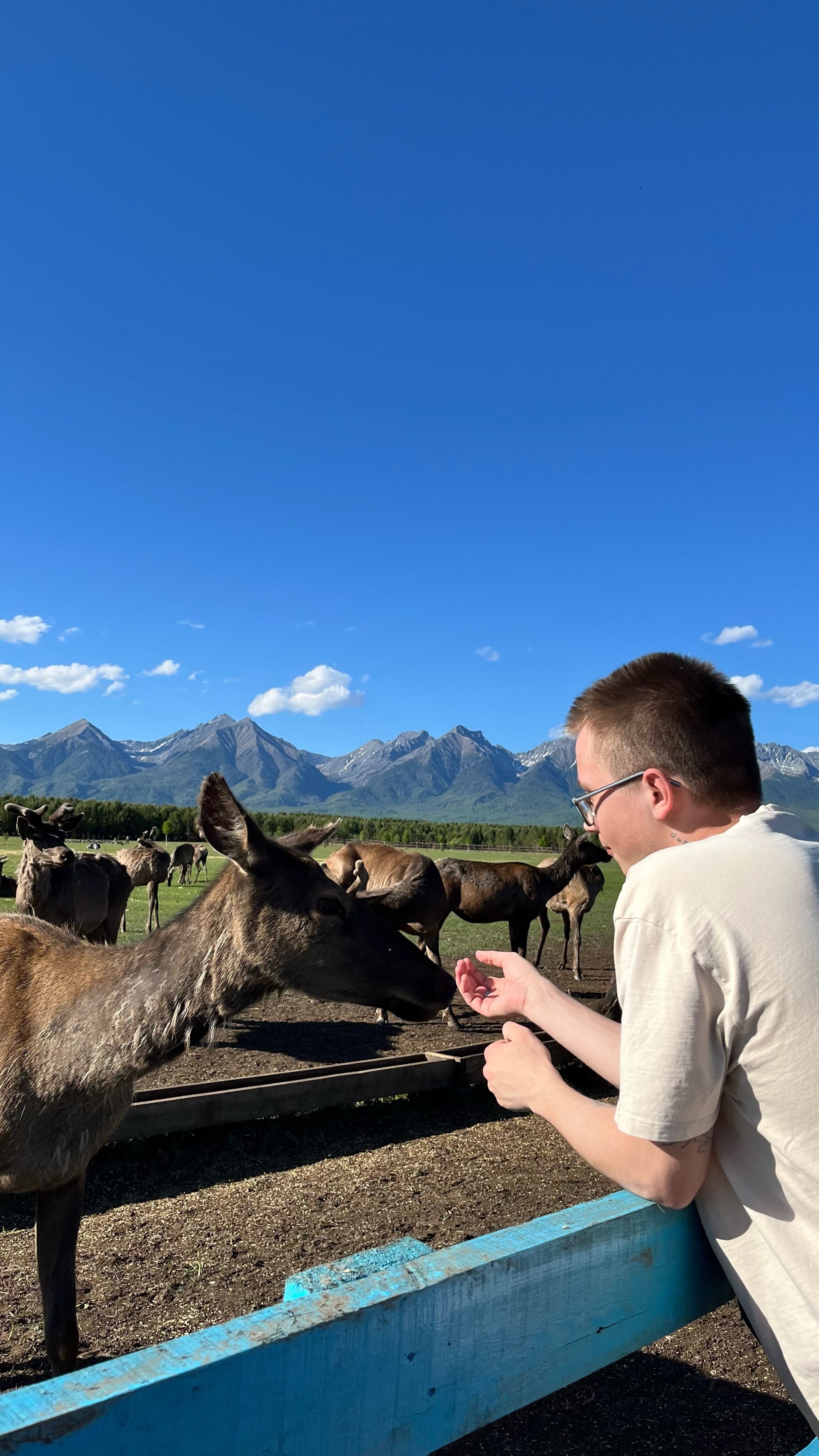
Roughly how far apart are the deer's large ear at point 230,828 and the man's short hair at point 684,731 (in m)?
1.94

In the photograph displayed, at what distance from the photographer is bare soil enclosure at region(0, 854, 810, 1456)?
3953 mm

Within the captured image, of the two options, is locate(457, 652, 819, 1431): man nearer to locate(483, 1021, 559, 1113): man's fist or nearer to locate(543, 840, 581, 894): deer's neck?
locate(483, 1021, 559, 1113): man's fist

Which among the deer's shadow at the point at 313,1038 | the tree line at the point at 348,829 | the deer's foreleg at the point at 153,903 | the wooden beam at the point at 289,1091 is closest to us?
the wooden beam at the point at 289,1091

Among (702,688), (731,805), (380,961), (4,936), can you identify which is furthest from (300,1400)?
(4,936)

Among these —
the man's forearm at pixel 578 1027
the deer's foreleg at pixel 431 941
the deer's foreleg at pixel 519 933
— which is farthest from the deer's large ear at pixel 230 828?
the deer's foreleg at pixel 519 933

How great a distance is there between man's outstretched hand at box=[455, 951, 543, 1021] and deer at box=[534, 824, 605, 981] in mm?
15408

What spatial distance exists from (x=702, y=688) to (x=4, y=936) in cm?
348

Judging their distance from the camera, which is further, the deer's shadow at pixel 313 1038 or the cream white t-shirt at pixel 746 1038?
the deer's shadow at pixel 313 1038

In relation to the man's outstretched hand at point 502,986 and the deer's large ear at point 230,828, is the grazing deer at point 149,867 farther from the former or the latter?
the man's outstretched hand at point 502,986

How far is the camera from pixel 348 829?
99.1 metres

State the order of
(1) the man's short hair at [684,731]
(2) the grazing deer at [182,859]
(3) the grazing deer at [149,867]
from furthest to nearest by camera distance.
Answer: (2) the grazing deer at [182,859] < (3) the grazing deer at [149,867] < (1) the man's short hair at [684,731]

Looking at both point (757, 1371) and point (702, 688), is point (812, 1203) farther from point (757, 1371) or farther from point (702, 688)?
point (757, 1371)

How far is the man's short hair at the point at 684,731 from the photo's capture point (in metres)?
1.89

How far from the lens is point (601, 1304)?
160 centimetres
